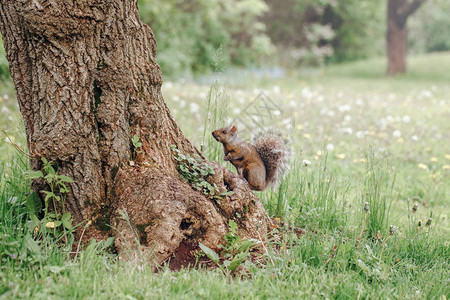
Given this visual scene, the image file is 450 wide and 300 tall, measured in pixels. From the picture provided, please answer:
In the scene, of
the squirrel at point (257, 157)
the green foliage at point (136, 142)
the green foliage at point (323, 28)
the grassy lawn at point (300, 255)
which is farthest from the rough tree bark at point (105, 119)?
the green foliage at point (323, 28)

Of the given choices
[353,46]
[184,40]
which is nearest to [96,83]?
[184,40]

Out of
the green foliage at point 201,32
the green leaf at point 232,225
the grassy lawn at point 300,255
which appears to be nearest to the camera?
the grassy lawn at point 300,255

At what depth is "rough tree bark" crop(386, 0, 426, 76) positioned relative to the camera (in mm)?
16719

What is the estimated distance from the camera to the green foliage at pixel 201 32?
42.8ft

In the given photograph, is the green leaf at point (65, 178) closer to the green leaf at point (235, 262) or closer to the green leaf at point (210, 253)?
the green leaf at point (210, 253)

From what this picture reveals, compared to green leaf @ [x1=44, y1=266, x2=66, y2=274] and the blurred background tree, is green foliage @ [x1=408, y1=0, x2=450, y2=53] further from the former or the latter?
green leaf @ [x1=44, y1=266, x2=66, y2=274]

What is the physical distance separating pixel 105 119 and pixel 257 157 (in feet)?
4.26

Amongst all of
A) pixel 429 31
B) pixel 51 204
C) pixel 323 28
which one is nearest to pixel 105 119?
pixel 51 204

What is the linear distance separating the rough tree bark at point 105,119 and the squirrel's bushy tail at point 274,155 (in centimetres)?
68

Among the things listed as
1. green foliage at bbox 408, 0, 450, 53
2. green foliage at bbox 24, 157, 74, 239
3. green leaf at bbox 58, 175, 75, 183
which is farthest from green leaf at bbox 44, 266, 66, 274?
green foliage at bbox 408, 0, 450, 53

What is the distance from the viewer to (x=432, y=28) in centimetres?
2525

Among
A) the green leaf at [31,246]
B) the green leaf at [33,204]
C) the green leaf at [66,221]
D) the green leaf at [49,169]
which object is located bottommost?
the green leaf at [31,246]

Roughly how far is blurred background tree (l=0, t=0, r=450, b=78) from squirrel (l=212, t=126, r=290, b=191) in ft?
29.9

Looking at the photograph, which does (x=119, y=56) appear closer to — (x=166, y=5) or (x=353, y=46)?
(x=166, y=5)
